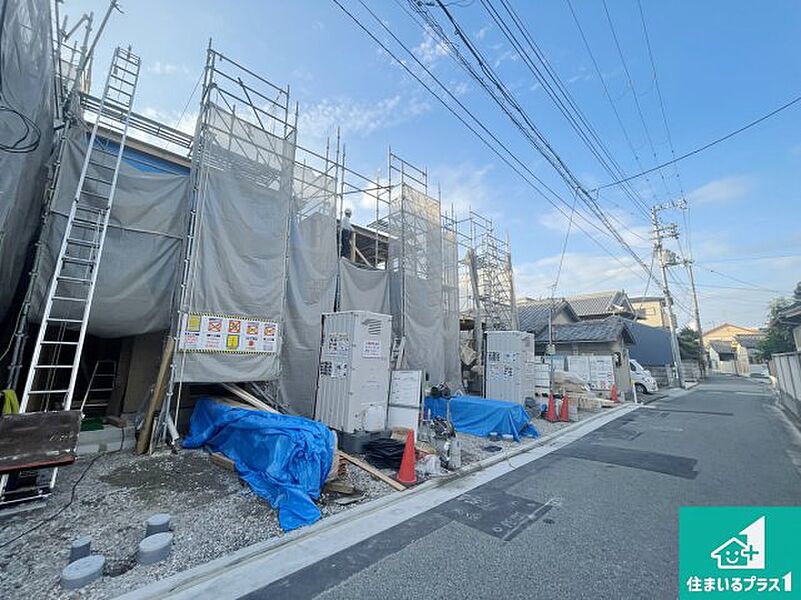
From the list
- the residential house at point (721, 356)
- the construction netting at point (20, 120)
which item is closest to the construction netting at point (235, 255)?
the construction netting at point (20, 120)

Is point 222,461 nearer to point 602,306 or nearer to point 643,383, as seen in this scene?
point 643,383

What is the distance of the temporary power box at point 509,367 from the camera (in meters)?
9.05

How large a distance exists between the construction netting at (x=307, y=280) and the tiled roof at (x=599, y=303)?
85.7 ft

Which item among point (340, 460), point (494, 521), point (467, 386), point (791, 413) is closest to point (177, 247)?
point (340, 460)

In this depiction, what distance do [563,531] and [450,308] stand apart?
24.6ft

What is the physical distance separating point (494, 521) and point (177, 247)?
19.3ft

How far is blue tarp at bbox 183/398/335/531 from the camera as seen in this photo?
336 centimetres

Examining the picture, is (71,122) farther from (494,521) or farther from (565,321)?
(565,321)

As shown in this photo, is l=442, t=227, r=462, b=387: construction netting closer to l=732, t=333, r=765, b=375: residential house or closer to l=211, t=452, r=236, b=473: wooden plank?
l=211, t=452, r=236, b=473: wooden plank

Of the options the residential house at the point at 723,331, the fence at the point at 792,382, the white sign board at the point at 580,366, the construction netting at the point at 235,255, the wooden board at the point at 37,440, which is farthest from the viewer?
the residential house at the point at 723,331

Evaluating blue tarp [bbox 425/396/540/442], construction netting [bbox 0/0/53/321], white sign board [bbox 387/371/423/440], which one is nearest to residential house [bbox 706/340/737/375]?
blue tarp [bbox 425/396/540/442]

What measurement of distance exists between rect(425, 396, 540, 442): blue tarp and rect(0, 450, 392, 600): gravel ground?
351cm

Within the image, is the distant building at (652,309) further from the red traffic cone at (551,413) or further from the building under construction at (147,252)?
the building under construction at (147,252)

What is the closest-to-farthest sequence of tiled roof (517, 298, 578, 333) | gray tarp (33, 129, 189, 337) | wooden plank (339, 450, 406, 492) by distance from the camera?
wooden plank (339, 450, 406, 492) < gray tarp (33, 129, 189, 337) < tiled roof (517, 298, 578, 333)
